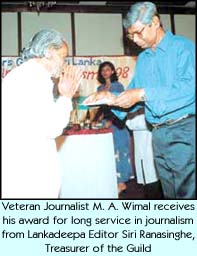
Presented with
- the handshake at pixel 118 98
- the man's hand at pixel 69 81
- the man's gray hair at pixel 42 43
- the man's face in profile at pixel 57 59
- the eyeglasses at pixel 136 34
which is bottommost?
the handshake at pixel 118 98

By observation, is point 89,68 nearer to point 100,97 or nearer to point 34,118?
point 100,97

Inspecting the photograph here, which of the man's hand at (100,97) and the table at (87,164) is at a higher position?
the man's hand at (100,97)

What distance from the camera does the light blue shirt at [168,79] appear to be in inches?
38.4

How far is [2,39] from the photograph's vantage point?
100 cm

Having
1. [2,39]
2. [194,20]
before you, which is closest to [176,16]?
[194,20]

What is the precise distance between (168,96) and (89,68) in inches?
8.9

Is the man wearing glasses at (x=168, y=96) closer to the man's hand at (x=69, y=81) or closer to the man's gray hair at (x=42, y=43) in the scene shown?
the man's hand at (x=69, y=81)

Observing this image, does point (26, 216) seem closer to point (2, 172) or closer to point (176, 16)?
point (2, 172)

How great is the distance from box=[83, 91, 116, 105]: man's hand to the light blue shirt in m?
0.06

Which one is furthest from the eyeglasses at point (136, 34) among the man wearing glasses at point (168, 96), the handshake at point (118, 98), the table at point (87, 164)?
the table at point (87, 164)

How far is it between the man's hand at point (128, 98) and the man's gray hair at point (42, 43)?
216 mm

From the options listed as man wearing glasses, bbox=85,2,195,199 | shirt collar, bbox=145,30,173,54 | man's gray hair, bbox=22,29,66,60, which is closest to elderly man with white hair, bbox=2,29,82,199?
man's gray hair, bbox=22,29,66,60

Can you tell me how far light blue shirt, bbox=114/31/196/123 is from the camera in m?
0.97

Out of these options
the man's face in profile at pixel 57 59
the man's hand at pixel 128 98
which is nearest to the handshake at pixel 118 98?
the man's hand at pixel 128 98
